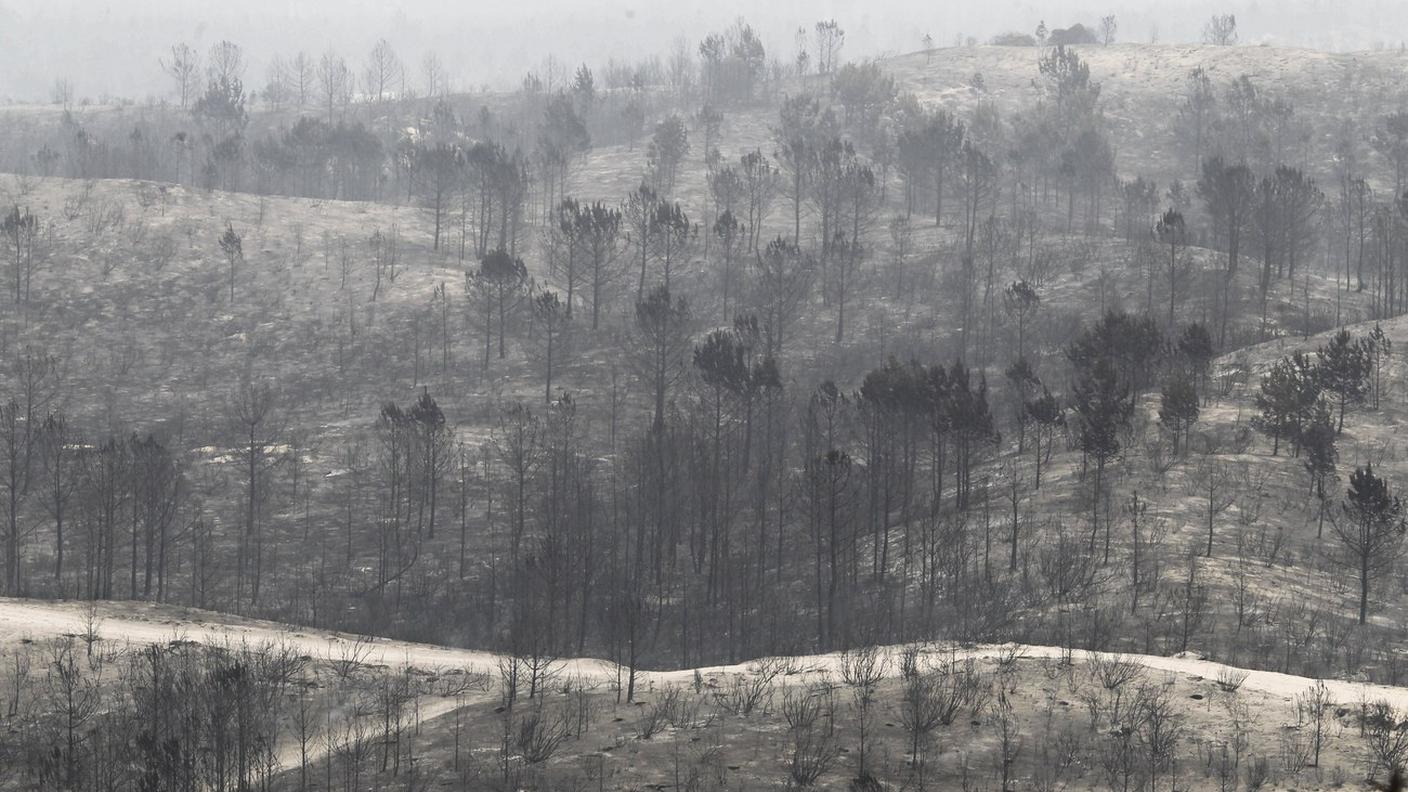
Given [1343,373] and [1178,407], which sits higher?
[1343,373]

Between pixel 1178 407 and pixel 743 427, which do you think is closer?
pixel 1178 407

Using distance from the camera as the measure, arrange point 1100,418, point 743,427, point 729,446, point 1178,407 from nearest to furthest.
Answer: point 1100,418 < point 1178,407 < point 729,446 < point 743,427

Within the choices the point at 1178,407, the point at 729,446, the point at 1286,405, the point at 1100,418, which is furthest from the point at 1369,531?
the point at 729,446

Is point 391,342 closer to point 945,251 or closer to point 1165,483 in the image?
point 945,251

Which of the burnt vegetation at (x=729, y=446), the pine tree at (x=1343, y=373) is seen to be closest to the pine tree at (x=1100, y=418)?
the burnt vegetation at (x=729, y=446)

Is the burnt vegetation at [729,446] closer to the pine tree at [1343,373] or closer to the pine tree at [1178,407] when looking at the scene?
the pine tree at [1178,407]

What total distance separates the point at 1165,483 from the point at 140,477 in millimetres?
42770

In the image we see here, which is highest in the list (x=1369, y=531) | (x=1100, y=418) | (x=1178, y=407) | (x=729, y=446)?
(x=1178, y=407)

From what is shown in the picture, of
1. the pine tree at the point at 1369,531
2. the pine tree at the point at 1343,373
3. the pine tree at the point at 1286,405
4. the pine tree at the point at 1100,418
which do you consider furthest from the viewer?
the pine tree at the point at 1343,373

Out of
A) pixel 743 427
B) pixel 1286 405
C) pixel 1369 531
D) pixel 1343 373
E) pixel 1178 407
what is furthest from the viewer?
pixel 743 427

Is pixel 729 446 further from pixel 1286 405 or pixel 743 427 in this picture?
pixel 1286 405

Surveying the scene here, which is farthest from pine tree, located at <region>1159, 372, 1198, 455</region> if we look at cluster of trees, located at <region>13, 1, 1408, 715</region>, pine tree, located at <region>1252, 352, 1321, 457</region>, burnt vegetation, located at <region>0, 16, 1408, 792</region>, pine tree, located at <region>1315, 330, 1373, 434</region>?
pine tree, located at <region>1315, 330, 1373, 434</region>

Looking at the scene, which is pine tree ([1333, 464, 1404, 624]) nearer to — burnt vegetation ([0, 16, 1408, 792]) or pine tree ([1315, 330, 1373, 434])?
burnt vegetation ([0, 16, 1408, 792])

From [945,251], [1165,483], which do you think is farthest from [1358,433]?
[945,251]
